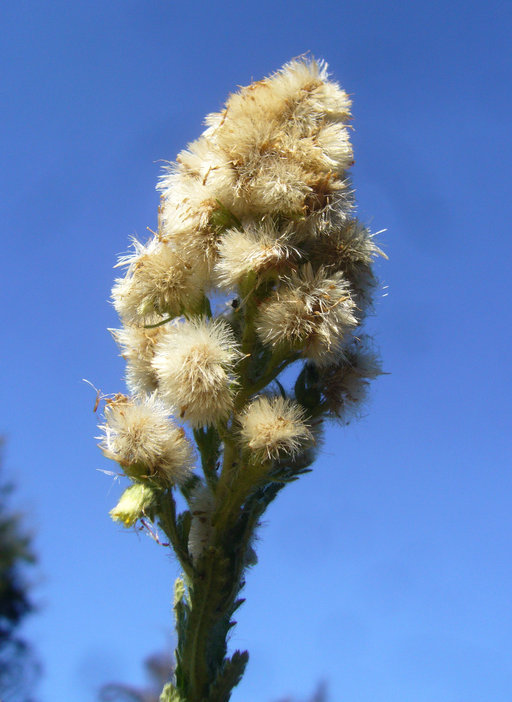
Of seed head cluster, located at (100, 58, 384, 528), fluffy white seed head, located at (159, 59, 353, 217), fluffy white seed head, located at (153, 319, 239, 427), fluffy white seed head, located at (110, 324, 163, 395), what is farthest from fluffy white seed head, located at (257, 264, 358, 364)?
fluffy white seed head, located at (110, 324, 163, 395)

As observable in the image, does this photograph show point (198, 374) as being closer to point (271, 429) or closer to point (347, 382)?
point (271, 429)

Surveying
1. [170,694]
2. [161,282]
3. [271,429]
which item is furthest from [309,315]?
[170,694]

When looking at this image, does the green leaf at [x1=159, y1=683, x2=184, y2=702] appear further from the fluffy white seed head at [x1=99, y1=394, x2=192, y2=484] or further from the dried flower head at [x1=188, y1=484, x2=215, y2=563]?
the fluffy white seed head at [x1=99, y1=394, x2=192, y2=484]

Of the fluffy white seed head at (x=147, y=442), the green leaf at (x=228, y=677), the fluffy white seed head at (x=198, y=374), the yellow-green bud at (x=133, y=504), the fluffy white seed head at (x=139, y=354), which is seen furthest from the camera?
the fluffy white seed head at (x=139, y=354)

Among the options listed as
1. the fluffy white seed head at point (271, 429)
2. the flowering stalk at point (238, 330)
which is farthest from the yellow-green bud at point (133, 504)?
the fluffy white seed head at point (271, 429)

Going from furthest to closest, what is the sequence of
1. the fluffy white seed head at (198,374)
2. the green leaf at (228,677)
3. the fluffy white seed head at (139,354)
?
the fluffy white seed head at (139,354) < the green leaf at (228,677) < the fluffy white seed head at (198,374)

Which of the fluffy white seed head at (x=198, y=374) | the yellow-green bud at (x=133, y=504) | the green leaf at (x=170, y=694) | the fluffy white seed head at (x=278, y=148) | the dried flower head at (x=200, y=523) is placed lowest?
the green leaf at (x=170, y=694)

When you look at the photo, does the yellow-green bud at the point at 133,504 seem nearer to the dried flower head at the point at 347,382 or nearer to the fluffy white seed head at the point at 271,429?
the fluffy white seed head at the point at 271,429

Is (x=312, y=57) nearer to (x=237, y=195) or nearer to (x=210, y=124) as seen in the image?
(x=210, y=124)
